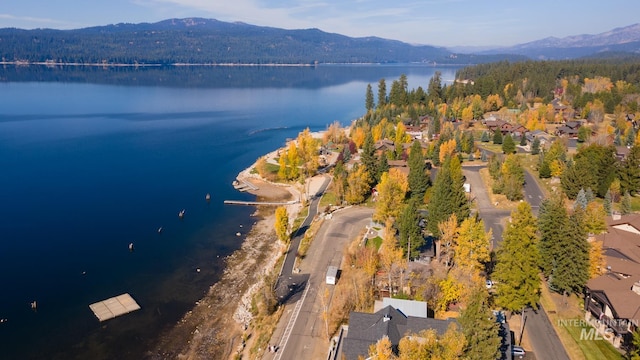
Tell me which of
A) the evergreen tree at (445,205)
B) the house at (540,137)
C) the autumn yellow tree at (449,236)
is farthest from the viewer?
the house at (540,137)

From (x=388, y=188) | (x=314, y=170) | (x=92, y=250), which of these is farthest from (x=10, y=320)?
(x=314, y=170)

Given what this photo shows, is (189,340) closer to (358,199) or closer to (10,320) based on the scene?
(10,320)

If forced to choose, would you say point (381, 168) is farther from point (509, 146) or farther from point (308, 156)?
point (509, 146)

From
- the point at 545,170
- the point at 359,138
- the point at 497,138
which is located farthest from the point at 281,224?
the point at 497,138

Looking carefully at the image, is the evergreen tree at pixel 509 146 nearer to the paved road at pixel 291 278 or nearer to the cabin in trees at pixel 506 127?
Answer: the cabin in trees at pixel 506 127

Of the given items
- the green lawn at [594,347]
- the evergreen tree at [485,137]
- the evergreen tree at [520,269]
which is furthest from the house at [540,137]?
the green lawn at [594,347]

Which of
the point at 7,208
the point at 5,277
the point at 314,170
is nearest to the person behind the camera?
the point at 5,277

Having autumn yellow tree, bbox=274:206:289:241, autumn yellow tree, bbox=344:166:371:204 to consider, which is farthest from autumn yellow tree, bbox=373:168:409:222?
autumn yellow tree, bbox=274:206:289:241
